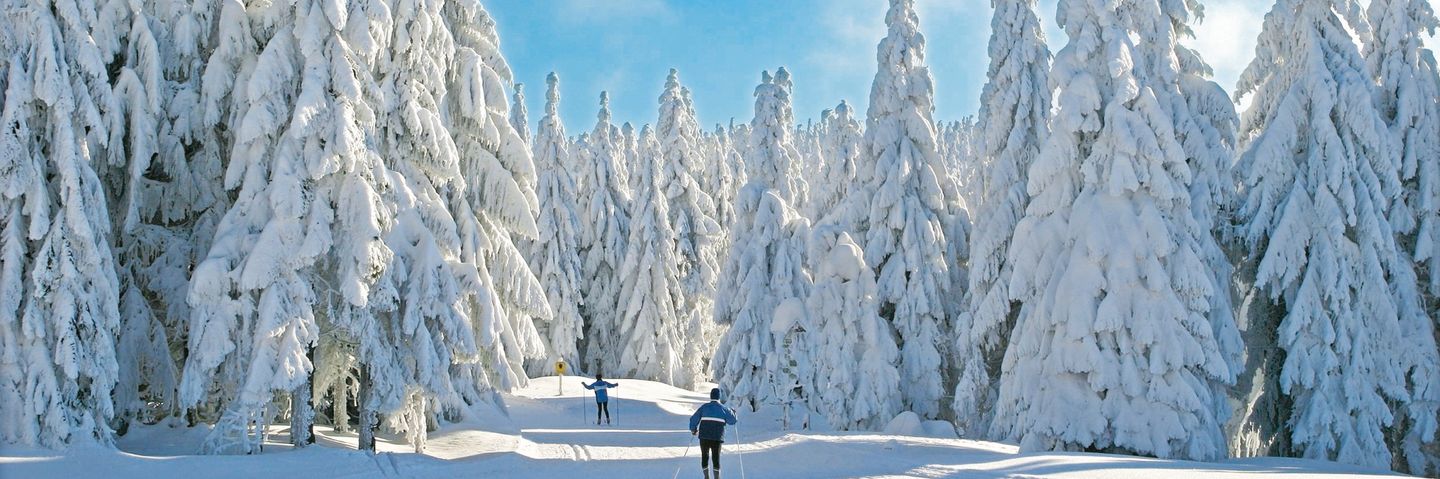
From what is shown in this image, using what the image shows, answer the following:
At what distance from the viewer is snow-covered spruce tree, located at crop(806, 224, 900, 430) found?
25422mm

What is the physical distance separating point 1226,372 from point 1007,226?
6.65 meters

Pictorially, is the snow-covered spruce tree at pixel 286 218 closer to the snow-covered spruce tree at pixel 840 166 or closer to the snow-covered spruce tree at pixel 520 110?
the snow-covered spruce tree at pixel 840 166

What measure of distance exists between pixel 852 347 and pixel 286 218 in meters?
14.6

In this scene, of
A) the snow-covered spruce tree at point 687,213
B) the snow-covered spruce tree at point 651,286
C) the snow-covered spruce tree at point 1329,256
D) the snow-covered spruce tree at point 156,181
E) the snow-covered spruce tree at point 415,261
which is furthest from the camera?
the snow-covered spruce tree at point 651,286

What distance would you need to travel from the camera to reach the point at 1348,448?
19906 mm

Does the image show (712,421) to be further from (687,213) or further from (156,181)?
(687,213)

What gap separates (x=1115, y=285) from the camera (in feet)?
61.9

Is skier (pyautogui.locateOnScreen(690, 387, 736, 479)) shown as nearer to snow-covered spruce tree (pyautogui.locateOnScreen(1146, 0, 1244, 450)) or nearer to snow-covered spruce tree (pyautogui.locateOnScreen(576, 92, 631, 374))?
snow-covered spruce tree (pyautogui.locateOnScreen(1146, 0, 1244, 450))

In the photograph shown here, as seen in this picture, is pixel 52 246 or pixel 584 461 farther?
pixel 584 461

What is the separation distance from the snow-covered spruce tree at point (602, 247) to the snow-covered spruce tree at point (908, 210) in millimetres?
21082

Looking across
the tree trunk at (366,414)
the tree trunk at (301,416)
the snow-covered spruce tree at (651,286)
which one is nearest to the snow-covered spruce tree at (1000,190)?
the tree trunk at (366,414)

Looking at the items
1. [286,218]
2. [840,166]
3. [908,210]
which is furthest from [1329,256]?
[286,218]

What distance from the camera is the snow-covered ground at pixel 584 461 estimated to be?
1386 cm

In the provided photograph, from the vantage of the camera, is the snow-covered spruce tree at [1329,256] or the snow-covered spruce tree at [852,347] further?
the snow-covered spruce tree at [852,347]
